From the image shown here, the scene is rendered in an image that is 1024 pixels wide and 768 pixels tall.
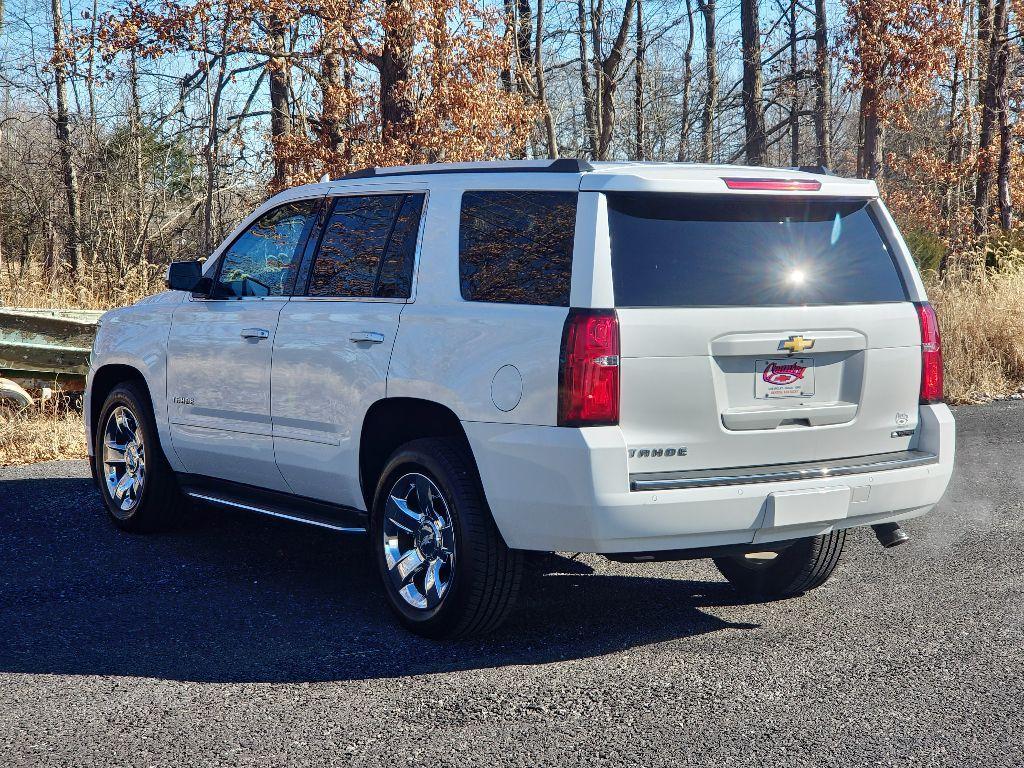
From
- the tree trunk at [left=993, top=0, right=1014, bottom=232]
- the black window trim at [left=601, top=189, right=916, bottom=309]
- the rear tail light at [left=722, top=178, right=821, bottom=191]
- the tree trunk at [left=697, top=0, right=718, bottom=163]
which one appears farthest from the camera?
the tree trunk at [left=697, top=0, right=718, bottom=163]

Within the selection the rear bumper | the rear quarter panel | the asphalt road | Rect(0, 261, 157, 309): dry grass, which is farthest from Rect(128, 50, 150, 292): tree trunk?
the rear bumper

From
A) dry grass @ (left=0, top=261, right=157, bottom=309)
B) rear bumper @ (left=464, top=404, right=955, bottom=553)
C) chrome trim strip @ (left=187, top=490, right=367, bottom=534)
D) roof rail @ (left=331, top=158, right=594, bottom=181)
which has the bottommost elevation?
chrome trim strip @ (left=187, top=490, right=367, bottom=534)

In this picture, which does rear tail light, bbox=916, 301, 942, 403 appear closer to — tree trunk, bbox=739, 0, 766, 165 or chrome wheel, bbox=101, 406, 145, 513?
chrome wheel, bbox=101, 406, 145, 513

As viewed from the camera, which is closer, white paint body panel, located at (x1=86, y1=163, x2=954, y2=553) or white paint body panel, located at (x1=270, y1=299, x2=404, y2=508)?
white paint body panel, located at (x1=86, y1=163, x2=954, y2=553)

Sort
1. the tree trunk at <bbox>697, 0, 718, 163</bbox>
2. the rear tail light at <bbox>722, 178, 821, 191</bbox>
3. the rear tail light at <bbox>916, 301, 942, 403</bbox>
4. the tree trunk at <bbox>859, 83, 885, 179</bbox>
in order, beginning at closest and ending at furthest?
the rear tail light at <bbox>722, 178, 821, 191</bbox> < the rear tail light at <bbox>916, 301, 942, 403</bbox> < the tree trunk at <bbox>859, 83, 885, 179</bbox> < the tree trunk at <bbox>697, 0, 718, 163</bbox>

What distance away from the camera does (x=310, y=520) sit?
18.6 feet

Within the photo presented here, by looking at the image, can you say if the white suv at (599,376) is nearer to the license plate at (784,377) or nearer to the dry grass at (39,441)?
the license plate at (784,377)

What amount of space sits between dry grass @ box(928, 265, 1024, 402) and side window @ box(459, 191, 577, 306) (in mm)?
9690

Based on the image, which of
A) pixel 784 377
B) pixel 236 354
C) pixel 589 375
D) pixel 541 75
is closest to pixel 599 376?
pixel 589 375

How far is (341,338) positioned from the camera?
551 cm

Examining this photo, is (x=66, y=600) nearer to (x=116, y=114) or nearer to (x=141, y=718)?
(x=141, y=718)

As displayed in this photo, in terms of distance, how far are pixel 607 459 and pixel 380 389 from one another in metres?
1.28

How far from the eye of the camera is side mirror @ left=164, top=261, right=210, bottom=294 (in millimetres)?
6520

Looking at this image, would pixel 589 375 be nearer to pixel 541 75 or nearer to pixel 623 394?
pixel 623 394
